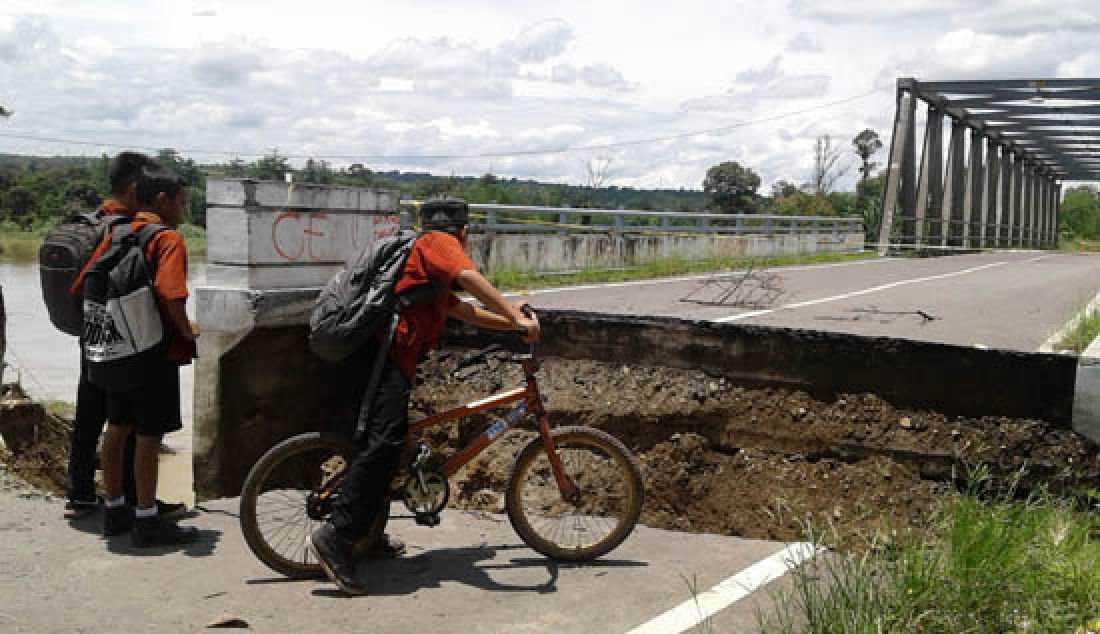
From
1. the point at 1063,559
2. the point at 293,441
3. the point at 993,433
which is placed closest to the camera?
→ the point at 1063,559

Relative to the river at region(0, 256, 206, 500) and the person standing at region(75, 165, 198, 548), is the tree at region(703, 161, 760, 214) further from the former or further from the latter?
the person standing at region(75, 165, 198, 548)

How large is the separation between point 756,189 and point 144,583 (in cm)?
4974

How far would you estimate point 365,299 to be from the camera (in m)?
4.78

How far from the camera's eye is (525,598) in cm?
470

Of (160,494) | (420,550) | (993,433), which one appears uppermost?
(993,433)

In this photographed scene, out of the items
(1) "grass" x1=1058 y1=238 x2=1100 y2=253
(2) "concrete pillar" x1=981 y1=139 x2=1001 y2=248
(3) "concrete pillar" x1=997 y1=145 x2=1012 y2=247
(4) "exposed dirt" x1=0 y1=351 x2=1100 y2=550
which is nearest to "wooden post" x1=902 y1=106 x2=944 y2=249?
(2) "concrete pillar" x1=981 y1=139 x2=1001 y2=248

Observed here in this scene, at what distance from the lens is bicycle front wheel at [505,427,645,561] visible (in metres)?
5.21

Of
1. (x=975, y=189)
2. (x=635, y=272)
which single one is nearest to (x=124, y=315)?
(x=635, y=272)

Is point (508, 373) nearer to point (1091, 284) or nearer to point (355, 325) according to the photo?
point (355, 325)

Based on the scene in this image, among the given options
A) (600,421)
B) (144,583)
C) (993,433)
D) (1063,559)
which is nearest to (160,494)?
(600,421)

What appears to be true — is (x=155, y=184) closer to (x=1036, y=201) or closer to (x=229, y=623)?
(x=229, y=623)

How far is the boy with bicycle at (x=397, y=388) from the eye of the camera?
4688 mm

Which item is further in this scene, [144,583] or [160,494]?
[160,494]

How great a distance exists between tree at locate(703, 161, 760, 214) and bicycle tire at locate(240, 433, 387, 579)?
121 feet
